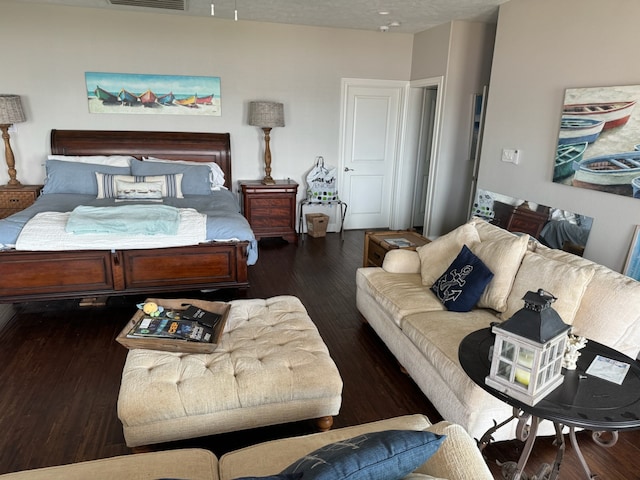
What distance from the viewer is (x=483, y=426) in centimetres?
205

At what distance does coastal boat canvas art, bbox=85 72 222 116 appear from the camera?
505 centimetres

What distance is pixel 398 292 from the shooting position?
2887mm

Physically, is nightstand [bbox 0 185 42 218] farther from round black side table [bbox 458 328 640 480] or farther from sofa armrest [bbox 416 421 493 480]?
sofa armrest [bbox 416 421 493 480]

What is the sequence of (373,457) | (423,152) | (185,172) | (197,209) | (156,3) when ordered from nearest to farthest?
(373,457) < (197,209) < (156,3) < (185,172) < (423,152)

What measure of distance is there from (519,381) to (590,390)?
285 mm

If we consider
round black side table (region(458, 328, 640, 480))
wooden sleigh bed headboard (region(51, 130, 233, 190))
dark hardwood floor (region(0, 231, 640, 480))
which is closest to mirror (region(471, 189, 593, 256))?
dark hardwood floor (region(0, 231, 640, 480))

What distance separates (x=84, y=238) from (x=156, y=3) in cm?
263

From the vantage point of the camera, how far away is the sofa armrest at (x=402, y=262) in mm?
3219

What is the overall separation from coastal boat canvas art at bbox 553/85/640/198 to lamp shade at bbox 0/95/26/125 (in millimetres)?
5274

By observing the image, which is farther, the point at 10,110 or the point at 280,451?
the point at 10,110

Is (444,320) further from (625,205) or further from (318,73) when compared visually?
(318,73)

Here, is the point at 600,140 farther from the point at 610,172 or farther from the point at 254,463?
the point at 254,463

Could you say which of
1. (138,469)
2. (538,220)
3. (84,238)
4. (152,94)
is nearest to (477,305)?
(538,220)

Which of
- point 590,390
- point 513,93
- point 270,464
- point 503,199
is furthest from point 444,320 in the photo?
point 513,93
